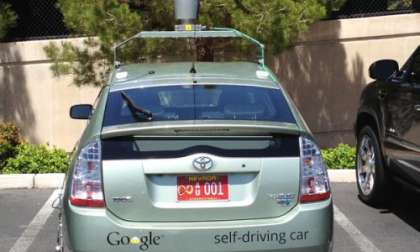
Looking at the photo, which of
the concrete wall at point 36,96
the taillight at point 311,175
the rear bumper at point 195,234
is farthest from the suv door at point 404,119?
the concrete wall at point 36,96

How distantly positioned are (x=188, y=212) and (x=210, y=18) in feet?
14.3

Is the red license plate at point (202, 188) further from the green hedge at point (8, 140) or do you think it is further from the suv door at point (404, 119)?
the green hedge at point (8, 140)

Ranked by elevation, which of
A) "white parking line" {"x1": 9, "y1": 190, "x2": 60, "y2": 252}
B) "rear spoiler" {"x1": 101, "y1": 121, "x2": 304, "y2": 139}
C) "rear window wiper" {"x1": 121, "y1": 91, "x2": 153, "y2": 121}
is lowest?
"white parking line" {"x1": 9, "y1": 190, "x2": 60, "y2": 252}

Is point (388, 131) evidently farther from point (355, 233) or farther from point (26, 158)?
point (26, 158)

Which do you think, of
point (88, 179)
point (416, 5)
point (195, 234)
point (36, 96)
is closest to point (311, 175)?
point (195, 234)

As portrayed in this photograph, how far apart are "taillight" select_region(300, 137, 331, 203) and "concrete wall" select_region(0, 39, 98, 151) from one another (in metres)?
6.58

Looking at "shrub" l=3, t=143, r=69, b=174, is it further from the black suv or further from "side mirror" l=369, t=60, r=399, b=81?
"side mirror" l=369, t=60, r=399, b=81

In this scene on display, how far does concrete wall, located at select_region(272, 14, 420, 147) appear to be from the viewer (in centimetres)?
1045

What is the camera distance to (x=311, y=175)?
4008 millimetres

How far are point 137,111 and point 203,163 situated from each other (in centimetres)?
66

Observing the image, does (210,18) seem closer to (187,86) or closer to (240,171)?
(187,86)

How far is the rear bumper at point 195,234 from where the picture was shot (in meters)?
3.81

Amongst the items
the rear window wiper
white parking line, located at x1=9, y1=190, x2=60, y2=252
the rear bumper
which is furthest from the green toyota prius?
white parking line, located at x1=9, y1=190, x2=60, y2=252

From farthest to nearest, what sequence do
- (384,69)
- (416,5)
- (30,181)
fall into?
(416,5) < (30,181) < (384,69)
